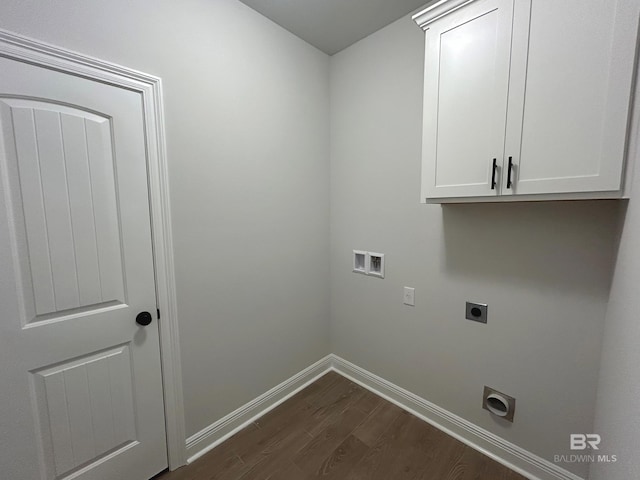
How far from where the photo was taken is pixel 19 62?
3.15 ft

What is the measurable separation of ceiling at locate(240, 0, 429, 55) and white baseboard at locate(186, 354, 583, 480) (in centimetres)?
262

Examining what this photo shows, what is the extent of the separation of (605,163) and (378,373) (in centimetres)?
187

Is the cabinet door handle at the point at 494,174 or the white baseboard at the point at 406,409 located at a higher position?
the cabinet door handle at the point at 494,174

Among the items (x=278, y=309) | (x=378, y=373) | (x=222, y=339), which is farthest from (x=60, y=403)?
(x=378, y=373)

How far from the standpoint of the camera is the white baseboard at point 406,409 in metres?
1.41

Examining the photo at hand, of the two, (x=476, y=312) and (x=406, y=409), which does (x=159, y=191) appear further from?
(x=406, y=409)

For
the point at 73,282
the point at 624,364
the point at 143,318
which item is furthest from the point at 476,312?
the point at 73,282

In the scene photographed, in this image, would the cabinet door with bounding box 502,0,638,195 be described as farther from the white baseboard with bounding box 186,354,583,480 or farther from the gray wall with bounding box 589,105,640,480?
the white baseboard with bounding box 186,354,583,480

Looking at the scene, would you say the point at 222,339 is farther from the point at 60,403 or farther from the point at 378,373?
the point at 378,373

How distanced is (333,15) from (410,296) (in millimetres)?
1970

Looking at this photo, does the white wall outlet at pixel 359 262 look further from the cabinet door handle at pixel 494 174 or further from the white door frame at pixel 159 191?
the white door frame at pixel 159 191

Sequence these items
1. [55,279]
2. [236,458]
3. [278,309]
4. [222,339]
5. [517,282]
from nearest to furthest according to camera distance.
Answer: [55,279] < [517,282] < [236,458] < [222,339] < [278,309]

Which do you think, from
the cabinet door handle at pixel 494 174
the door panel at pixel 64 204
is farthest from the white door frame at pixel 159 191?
the cabinet door handle at pixel 494 174

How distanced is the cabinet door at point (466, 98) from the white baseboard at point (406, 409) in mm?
1461
